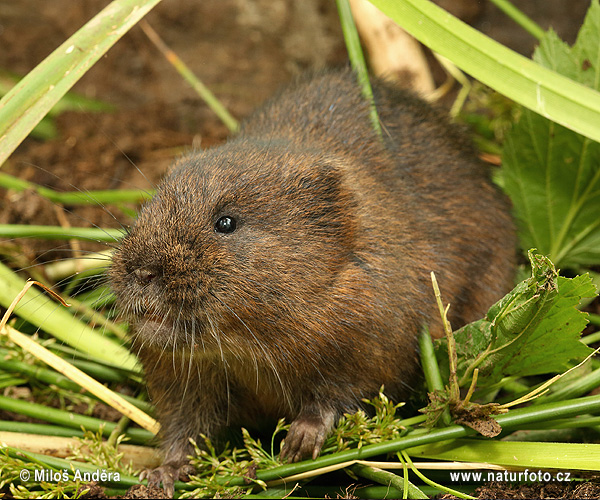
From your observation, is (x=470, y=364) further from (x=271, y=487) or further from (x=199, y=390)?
(x=199, y=390)

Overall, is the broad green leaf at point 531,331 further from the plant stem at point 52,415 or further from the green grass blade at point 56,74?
the green grass blade at point 56,74

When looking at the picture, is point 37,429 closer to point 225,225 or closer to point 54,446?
point 54,446

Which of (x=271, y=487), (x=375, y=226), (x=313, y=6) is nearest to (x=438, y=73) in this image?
(x=313, y=6)

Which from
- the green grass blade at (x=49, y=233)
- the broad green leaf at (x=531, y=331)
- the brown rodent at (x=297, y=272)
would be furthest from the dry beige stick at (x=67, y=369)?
the broad green leaf at (x=531, y=331)

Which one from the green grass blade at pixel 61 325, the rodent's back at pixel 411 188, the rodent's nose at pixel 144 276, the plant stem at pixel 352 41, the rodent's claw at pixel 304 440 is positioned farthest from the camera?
the green grass blade at pixel 61 325

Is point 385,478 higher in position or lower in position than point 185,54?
lower

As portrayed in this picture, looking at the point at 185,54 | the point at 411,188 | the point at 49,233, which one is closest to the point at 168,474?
the point at 49,233
